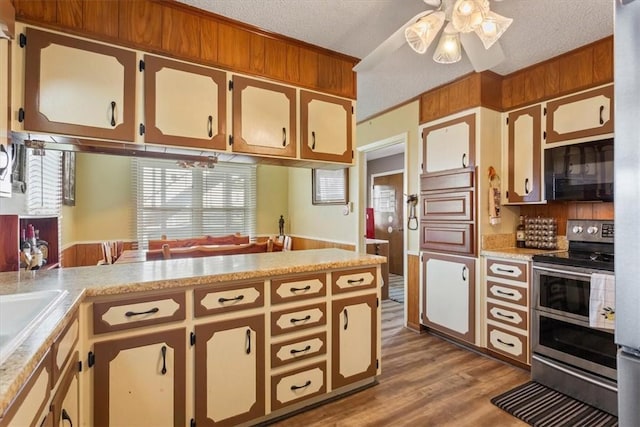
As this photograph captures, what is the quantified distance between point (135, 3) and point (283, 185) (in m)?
3.97

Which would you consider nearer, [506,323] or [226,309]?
[226,309]

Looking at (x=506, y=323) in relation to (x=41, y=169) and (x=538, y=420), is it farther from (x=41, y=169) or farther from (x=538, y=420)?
(x=41, y=169)

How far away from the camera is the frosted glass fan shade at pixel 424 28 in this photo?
1.57 metres

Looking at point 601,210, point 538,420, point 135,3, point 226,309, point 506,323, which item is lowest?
point 538,420

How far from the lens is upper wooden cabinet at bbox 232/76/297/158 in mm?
2127

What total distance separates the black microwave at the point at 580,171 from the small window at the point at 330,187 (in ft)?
6.41

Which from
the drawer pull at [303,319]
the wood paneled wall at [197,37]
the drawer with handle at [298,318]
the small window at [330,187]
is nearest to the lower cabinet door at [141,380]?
the drawer with handle at [298,318]

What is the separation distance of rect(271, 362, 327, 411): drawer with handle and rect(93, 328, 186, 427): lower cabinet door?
1.69ft

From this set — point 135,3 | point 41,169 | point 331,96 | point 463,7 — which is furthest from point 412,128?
point 41,169

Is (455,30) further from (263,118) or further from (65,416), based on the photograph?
(65,416)

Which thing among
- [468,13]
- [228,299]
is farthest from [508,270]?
[228,299]

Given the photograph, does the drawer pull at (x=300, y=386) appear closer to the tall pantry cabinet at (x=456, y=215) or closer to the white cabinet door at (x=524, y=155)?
the tall pantry cabinet at (x=456, y=215)

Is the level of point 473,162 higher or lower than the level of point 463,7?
lower

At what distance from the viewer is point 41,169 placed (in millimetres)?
2479
